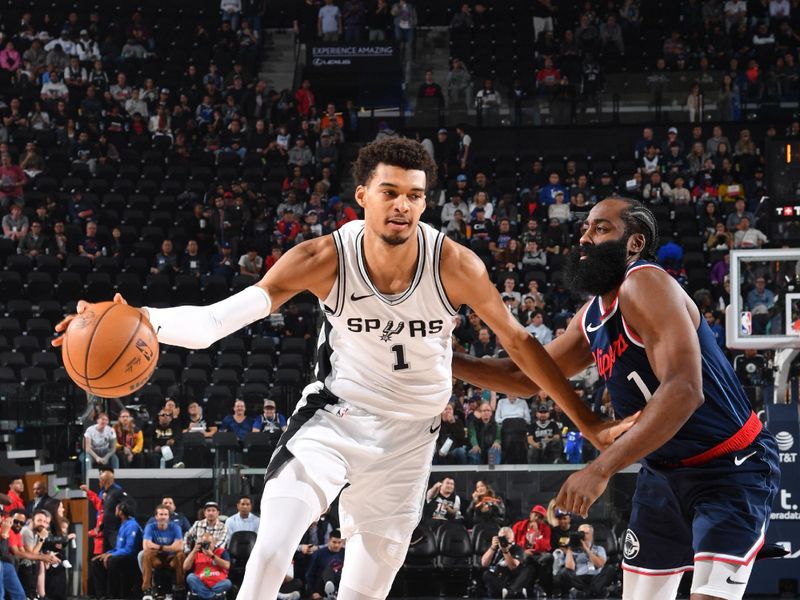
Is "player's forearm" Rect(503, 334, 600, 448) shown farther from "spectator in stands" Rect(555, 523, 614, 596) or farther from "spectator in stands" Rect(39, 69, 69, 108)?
"spectator in stands" Rect(39, 69, 69, 108)

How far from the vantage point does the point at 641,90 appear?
69.5 ft

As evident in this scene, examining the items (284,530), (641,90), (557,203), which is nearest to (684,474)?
(284,530)

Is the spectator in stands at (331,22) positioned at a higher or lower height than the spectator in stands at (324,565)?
higher

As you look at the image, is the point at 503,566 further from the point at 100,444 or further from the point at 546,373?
the point at 546,373

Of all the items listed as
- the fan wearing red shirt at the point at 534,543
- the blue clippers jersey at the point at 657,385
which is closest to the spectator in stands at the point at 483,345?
the fan wearing red shirt at the point at 534,543

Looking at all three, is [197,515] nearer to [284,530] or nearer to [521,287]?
[521,287]

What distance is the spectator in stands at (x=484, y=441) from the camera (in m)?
12.3

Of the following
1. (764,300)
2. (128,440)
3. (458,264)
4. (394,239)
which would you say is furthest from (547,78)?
(394,239)

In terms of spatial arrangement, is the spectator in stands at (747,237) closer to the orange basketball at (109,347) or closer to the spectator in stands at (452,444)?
the spectator in stands at (452,444)

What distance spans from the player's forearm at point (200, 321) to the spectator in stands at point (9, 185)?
51.8ft

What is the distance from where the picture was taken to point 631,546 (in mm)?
4984

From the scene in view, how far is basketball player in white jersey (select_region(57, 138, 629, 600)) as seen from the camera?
497cm

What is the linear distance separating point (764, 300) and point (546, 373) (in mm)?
7590

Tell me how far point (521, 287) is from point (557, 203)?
221cm
